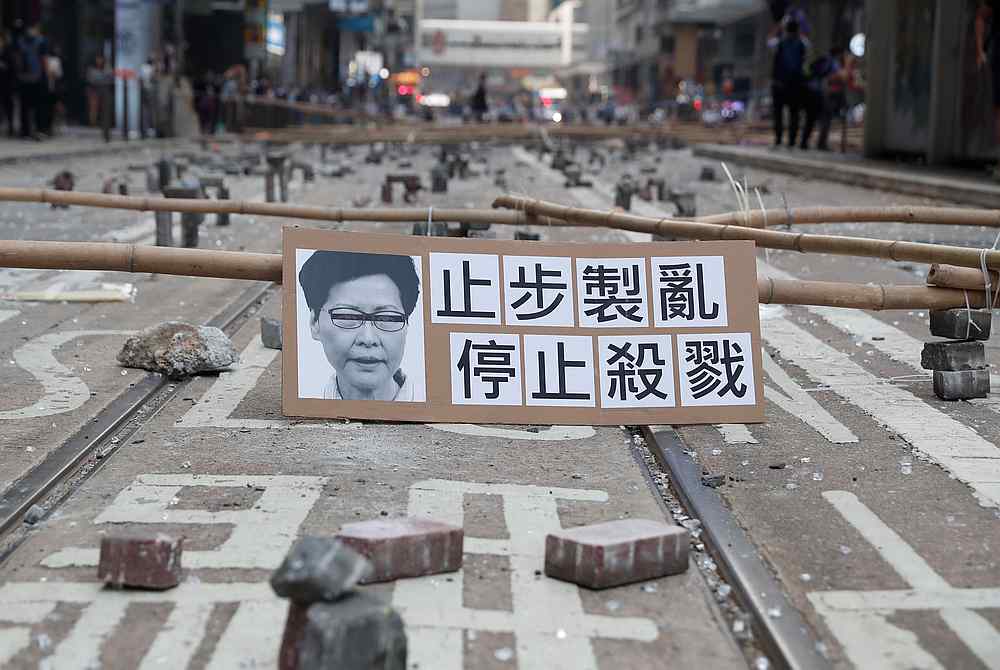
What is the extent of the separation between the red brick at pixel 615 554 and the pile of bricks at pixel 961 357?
2357 mm

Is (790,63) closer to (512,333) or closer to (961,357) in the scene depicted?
(961,357)

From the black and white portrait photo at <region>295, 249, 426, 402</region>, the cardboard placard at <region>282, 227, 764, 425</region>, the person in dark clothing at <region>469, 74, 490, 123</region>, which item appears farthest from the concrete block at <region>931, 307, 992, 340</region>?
the person in dark clothing at <region>469, 74, 490, 123</region>

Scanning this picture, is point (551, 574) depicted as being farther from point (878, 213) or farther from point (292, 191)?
point (292, 191)

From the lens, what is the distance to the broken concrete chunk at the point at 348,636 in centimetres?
258

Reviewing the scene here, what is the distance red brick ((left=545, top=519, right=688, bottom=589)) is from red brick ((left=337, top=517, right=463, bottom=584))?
0.72ft

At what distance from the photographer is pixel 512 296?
495 cm

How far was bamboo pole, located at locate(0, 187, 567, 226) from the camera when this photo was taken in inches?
306

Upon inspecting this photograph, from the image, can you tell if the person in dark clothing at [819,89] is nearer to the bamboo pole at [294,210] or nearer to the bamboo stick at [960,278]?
the bamboo pole at [294,210]

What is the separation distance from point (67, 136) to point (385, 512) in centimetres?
2840

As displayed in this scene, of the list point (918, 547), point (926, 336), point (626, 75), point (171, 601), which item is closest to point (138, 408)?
point (171, 601)

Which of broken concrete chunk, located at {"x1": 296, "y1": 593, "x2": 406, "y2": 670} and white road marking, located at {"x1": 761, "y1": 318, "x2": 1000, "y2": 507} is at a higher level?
broken concrete chunk, located at {"x1": 296, "y1": 593, "x2": 406, "y2": 670}

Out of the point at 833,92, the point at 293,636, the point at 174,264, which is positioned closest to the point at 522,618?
the point at 293,636

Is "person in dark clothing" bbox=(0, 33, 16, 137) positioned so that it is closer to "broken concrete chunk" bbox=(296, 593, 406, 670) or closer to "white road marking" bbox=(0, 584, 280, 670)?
"white road marking" bbox=(0, 584, 280, 670)

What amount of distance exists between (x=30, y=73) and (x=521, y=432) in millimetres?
21630
